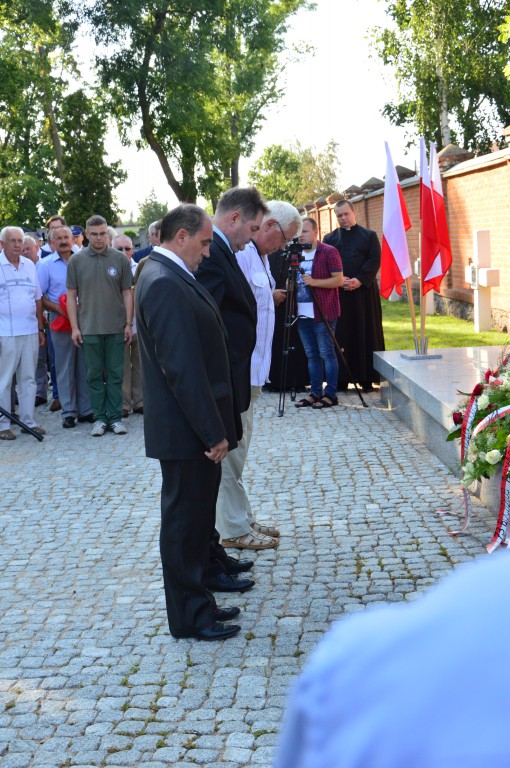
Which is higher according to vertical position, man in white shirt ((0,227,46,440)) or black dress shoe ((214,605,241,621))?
man in white shirt ((0,227,46,440))

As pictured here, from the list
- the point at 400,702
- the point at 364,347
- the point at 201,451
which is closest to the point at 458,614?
the point at 400,702

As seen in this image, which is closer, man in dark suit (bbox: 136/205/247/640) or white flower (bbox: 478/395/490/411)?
man in dark suit (bbox: 136/205/247/640)

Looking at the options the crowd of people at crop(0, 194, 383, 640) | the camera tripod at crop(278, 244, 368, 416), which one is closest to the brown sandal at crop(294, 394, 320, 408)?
the camera tripod at crop(278, 244, 368, 416)

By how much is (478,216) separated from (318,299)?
810 cm

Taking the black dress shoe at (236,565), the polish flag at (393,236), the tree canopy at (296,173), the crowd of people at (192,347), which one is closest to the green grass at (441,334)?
the polish flag at (393,236)

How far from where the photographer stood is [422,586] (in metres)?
5.13

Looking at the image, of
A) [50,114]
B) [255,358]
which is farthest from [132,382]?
[50,114]

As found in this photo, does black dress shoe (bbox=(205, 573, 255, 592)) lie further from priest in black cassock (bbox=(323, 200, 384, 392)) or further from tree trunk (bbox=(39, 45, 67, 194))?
tree trunk (bbox=(39, 45, 67, 194))

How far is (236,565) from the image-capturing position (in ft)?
18.2

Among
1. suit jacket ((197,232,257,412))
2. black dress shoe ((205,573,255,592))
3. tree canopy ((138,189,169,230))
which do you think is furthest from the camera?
tree canopy ((138,189,169,230))

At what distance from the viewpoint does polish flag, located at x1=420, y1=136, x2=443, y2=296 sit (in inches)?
413

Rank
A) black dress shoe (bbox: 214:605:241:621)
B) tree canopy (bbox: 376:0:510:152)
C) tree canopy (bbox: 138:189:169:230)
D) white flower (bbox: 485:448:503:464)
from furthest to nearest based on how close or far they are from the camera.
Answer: tree canopy (bbox: 138:189:169:230) < tree canopy (bbox: 376:0:510:152) < white flower (bbox: 485:448:503:464) < black dress shoe (bbox: 214:605:241:621)

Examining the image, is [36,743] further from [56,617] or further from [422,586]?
[422,586]

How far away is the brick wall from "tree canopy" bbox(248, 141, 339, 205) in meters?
51.7
